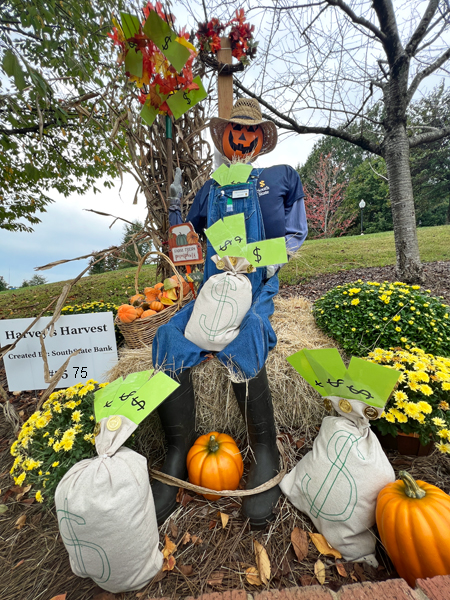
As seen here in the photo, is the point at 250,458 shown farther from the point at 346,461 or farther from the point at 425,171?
the point at 425,171

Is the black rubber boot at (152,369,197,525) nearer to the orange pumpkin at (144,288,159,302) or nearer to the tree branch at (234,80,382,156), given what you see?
the orange pumpkin at (144,288,159,302)

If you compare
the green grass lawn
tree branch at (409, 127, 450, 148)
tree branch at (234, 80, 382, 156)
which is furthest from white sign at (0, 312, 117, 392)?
tree branch at (409, 127, 450, 148)

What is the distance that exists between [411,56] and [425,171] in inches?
707

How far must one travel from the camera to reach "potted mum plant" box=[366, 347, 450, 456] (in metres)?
1.22

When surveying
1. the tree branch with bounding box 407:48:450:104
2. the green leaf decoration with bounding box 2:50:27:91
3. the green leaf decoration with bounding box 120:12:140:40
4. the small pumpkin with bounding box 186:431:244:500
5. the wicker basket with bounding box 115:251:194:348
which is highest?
the tree branch with bounding box 407:48:450:104

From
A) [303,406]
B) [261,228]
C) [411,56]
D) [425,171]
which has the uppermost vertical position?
[425,171]

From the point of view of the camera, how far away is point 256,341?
1.39m

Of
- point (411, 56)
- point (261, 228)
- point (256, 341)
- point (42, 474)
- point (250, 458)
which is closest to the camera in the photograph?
point (42, 474)

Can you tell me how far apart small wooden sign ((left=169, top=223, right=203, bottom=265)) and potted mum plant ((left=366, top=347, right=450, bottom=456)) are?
1545 millimetres

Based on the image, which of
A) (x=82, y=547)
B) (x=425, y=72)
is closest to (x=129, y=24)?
(x=82, y=547)

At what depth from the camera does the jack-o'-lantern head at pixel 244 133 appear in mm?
2012

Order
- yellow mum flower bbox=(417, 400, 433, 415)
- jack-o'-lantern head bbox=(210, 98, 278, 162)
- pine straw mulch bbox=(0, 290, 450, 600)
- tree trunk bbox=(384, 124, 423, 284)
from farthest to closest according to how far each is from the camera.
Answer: tree trunk bbox=(384, 124, 423, 284) < jack-o'-lantern head bbox=(210, 98, 278, 162) < yellow mum flower bbox=(417, 400, 433, 415) < pine straw mulch bbox=(0, 290, 450, 600)

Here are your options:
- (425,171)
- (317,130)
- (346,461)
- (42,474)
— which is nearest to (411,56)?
(317,130)

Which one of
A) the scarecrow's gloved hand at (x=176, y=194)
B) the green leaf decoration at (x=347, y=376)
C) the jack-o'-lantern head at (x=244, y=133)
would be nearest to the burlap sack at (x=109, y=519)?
the green leaf decoration at (x=347, y=376)
